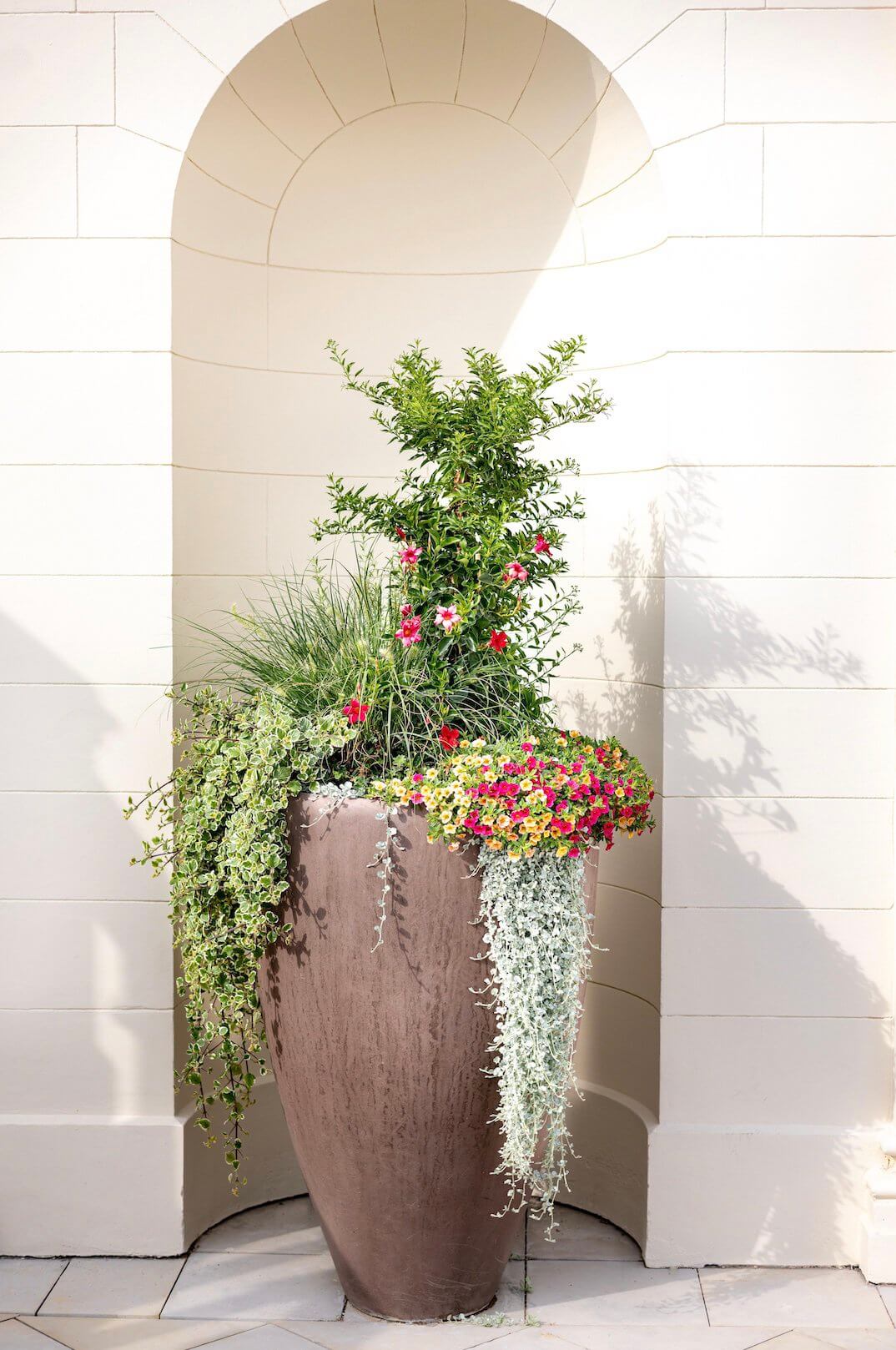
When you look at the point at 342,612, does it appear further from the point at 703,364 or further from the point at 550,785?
the point at 703,364

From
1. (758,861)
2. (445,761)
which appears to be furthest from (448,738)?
(758,861)

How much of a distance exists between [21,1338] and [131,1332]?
186 millimetres

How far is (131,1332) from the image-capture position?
2180mm

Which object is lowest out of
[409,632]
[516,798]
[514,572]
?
[516,798]

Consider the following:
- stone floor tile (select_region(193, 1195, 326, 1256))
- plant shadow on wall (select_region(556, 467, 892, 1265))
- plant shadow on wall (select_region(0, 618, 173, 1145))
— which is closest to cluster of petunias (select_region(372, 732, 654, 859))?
plant shadow on wall (select_region(556, 467, 892, 1265))

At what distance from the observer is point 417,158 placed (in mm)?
2805

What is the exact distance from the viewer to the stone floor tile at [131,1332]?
2135mm

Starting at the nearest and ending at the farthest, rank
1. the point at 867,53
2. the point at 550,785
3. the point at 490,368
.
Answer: the point at 550,785 < the point at 490,368 < the point at 867,53

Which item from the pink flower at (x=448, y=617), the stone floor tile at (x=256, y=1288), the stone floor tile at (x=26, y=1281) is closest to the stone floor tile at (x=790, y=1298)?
the stone floor tile at (x=256, y=1288)

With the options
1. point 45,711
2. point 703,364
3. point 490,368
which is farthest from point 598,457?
point 45,711

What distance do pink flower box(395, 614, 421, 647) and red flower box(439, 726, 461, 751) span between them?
0.53 ft

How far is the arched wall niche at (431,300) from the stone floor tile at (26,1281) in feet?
0.91

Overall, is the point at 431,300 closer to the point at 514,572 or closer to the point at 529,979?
the point at 514,572

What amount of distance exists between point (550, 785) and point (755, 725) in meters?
0.64
